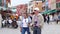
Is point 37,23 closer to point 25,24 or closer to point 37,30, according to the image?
point 37,30

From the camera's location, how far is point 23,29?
356 inches

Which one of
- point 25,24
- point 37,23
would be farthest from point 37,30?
point 25,24

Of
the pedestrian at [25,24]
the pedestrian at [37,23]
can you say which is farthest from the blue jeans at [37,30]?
the pedestrian at [25,24]

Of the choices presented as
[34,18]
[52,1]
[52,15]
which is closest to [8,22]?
[34,18]

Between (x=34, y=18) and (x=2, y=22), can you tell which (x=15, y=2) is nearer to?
(x=34, y=18)

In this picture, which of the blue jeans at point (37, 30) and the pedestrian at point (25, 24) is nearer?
the blue jeans at point (37, 30)

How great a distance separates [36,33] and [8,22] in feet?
37.3

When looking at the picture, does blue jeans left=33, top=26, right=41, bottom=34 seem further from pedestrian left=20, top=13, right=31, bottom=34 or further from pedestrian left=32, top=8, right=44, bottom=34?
pedestrian left=20, top=13, right=31, bottom=34

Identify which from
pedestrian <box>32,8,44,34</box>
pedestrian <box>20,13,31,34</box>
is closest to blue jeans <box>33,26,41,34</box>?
pedestrian <box>32,8,44,34</box>

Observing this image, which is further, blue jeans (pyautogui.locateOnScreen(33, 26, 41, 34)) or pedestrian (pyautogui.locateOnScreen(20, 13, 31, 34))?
pedestrian (pyautogui.locateOnScreen(20, 13, 31, 34))

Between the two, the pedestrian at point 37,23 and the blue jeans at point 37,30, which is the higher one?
the pedestrian at point 37,23

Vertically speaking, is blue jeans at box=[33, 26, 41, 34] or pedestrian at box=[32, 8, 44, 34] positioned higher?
pedestrian at box=[32, 8, 44, 34]

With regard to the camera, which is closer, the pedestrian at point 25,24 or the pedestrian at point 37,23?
the pedestrian at point 37,23

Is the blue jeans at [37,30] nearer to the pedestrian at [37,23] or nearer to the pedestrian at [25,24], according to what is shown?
the pedestrian at [37,23]
